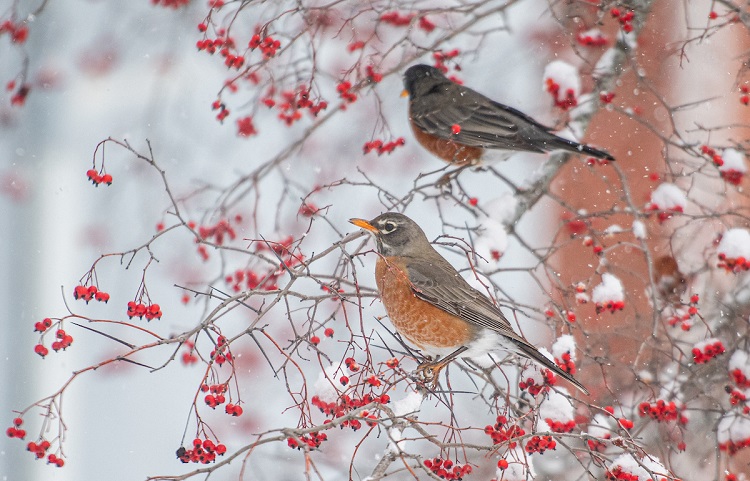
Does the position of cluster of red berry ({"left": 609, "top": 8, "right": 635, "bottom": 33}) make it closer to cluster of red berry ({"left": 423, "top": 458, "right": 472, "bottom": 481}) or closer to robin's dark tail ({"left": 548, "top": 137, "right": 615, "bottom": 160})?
robin's dark tail ({"left": 548, "top": 137, "right": 615, "bottom": 160})

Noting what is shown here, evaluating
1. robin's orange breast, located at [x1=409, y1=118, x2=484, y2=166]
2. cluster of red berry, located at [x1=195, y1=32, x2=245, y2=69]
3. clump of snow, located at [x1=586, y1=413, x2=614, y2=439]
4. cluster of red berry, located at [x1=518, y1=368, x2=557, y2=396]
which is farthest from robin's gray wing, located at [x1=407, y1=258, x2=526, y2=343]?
cluster of red berry, located at [x1=195, y1=32, x2=245, y2=69]

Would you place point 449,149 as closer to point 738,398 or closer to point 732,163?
point 732,163

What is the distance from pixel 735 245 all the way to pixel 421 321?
1.25m

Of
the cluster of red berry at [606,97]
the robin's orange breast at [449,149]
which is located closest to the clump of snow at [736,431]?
the cluster of red berry at [606,97]

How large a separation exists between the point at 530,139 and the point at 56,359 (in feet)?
13.8

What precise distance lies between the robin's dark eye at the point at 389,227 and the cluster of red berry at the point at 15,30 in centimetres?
184

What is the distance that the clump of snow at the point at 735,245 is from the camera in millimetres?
2943

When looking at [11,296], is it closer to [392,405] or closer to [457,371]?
[457,371]

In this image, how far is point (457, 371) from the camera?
18.5 feet

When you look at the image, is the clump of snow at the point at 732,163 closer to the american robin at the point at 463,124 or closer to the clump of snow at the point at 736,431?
the american robin at the point at 463,124

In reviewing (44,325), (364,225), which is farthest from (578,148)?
(44,325)

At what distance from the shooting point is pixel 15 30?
11.3 feet

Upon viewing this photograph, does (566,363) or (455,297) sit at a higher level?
(455,297)

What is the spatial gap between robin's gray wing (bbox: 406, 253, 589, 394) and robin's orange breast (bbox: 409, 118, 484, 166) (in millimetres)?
831
